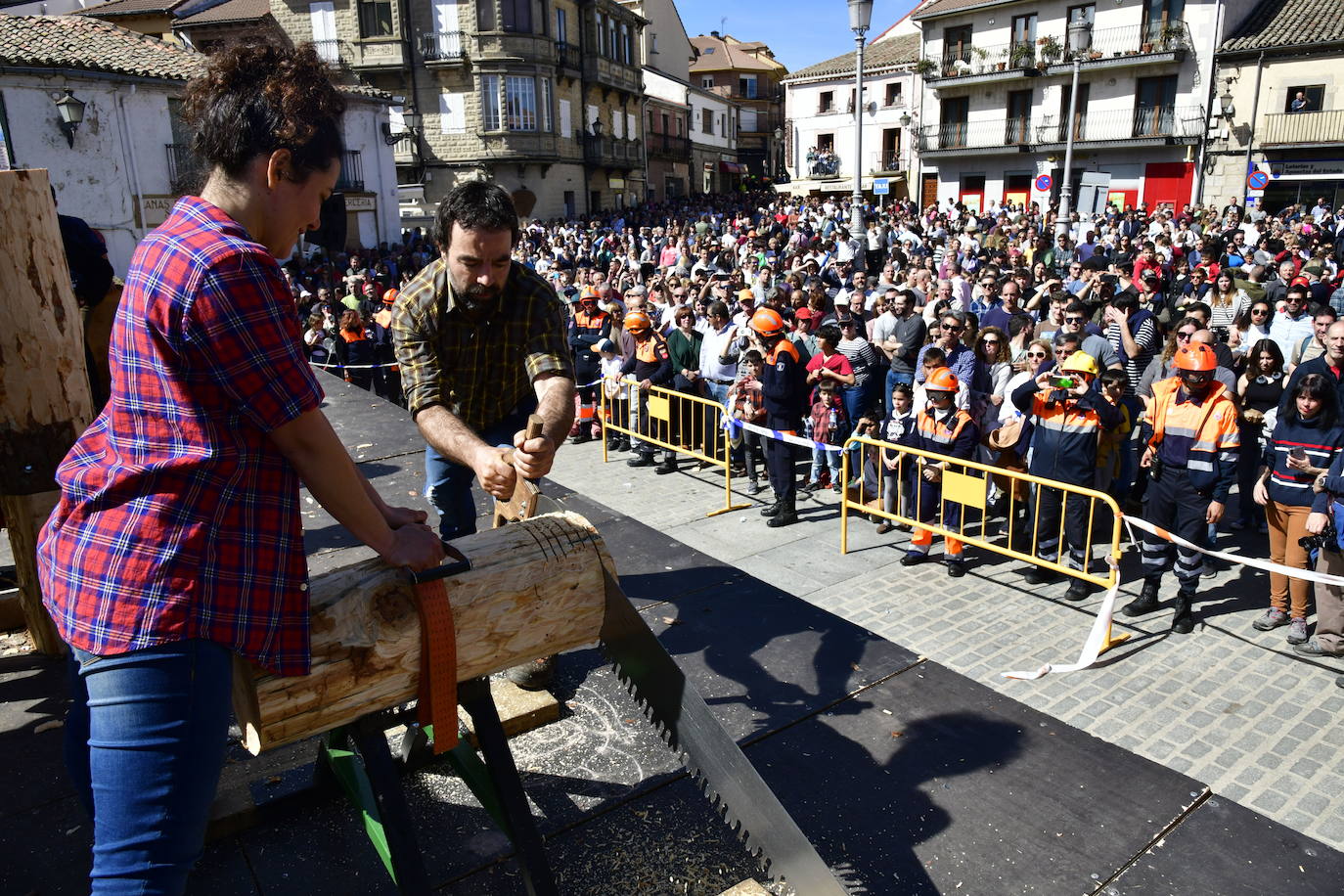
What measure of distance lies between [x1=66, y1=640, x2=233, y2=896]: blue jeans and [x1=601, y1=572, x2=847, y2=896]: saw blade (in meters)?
1.07

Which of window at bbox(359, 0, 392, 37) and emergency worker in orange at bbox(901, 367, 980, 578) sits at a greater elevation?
window at bbox(359, 0, 392, 37)

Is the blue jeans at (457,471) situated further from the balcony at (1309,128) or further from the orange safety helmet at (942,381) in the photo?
the balcony at (1309,128)

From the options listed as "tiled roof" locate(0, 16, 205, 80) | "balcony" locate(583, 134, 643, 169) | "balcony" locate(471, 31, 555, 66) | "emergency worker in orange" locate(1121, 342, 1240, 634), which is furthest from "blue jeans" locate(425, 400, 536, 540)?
"balcony" locate(583, 134, 643, 169)

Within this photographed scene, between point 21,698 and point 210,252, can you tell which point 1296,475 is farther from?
point 21,698

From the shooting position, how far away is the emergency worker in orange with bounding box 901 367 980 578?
23.5 ft

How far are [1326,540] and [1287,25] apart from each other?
35287 mm

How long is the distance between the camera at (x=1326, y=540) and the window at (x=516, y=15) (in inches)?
1518

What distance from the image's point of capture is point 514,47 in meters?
37.9

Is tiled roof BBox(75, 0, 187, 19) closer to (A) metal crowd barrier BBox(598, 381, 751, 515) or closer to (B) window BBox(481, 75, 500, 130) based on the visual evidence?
(B) window BBox(481, 75, 500, 130)

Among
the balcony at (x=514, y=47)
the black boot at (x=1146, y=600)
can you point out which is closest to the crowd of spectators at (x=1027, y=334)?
the black boot at (x=1146, y=600)

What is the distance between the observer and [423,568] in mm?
2100

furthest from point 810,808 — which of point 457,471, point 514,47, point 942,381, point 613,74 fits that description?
point 613,74

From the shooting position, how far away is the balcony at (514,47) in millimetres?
37438

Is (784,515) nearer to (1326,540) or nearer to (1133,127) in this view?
(1326,540)
